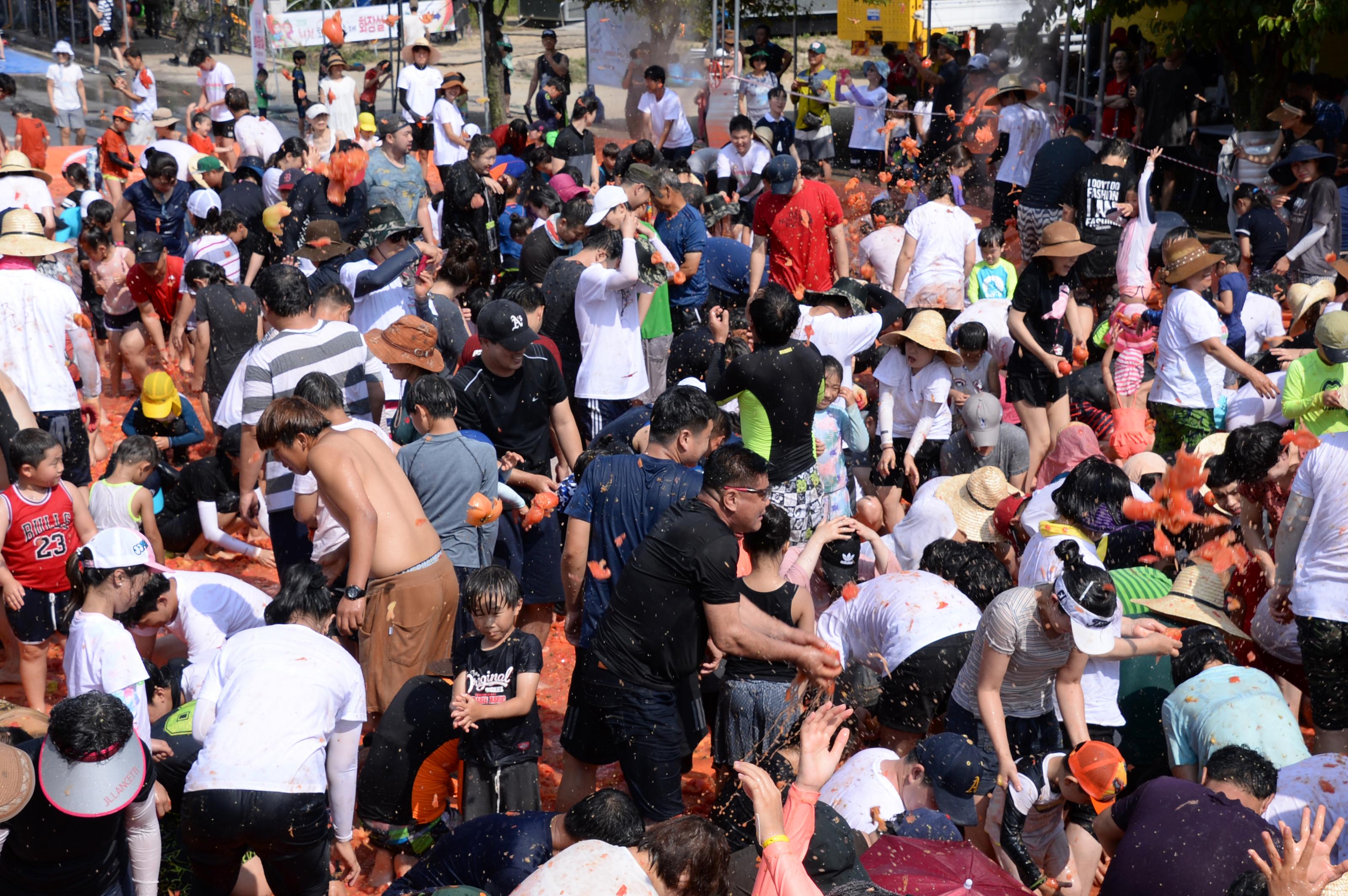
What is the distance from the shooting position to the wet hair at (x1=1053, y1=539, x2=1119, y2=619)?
394cm

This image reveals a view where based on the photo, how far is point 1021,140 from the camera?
12992 millimetres

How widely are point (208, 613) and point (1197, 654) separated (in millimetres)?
3892

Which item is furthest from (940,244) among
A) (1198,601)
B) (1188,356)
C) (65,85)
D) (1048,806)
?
(65,85)

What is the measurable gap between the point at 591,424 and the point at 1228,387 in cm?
392

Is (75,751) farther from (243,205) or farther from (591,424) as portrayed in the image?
(243,205)

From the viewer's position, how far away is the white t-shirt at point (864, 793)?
13.5 feet

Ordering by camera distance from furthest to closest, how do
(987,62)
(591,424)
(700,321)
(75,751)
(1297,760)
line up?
(987,62), (700,321), (591,424), (1297,760), (75,751)

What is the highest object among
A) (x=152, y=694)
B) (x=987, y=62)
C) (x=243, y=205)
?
(x=987, y=62)

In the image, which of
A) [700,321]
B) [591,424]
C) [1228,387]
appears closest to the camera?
[591,424]

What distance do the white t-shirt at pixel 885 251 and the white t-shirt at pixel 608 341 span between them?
2841 mm

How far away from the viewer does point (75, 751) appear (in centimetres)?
350

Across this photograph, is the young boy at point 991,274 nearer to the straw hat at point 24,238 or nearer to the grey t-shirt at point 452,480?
the grey t-shirt at point 452,480

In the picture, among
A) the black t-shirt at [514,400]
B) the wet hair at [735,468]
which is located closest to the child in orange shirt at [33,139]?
the black t-shirt at [514,400]

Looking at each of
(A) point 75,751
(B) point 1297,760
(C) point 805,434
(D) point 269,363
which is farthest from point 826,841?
(D) point 269,363
